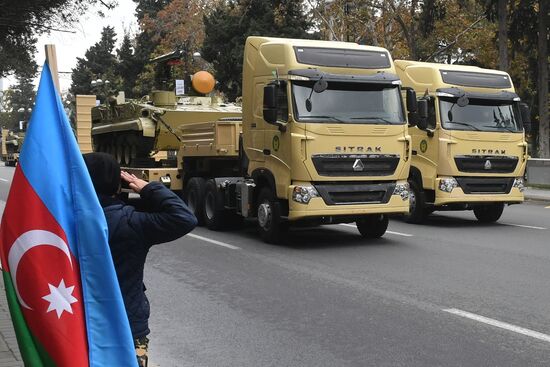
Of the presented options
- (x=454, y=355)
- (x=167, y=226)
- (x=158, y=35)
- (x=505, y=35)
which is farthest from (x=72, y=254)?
(x=158, y=35)

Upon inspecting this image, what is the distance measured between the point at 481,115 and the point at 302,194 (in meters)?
5.06

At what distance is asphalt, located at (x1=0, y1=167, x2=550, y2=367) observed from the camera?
5402mm

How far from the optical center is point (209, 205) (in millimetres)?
12914

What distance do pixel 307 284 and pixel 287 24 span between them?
3583cm

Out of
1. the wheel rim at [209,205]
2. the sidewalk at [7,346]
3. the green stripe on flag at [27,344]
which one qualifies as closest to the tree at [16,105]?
the wheel rim at [209,205]

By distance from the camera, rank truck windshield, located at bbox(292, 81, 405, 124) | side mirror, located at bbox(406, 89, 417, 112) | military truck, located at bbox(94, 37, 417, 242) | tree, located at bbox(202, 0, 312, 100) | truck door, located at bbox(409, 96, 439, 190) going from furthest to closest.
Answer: tree, located at bbox(202, 0, 312, 100) → truck door, located at bbox(409, 96, 439, 190) → side mirror, located at bbox(406, 89, 417, 112) → truck windshield, located at bbox(292, 81, 405, 124) → military truck, located at bbox(94, 37, 417, 242)

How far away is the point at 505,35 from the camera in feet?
87.1

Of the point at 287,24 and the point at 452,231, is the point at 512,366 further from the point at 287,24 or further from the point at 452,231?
the point at 287,24

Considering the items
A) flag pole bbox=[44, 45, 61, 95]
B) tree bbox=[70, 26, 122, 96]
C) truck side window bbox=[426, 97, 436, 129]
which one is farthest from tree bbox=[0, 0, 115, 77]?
tree bbox=[70, 26, 122, 96]

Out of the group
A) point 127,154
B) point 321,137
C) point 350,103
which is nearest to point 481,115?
point 350,103

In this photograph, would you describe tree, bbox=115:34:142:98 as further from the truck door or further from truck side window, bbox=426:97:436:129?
truck side window, bbox=426:97:436:129

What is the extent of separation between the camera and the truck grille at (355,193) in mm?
10461

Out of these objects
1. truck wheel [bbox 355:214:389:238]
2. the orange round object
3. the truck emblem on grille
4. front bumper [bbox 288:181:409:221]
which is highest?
the orange round object

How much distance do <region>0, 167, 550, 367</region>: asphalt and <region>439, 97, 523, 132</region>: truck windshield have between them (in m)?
2.71
